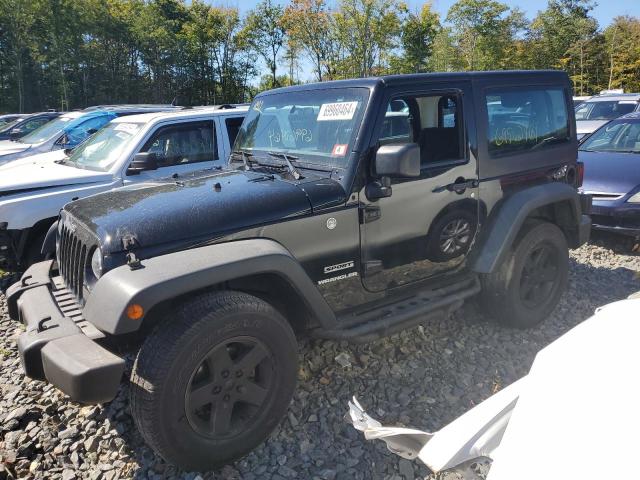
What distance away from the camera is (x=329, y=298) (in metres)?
3.14

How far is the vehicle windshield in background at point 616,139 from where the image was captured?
7041 millimetres

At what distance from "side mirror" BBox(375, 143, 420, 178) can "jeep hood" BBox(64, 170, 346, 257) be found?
287mm

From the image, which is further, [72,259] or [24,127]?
[24,127]

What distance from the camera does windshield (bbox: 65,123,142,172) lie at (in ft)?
19.1

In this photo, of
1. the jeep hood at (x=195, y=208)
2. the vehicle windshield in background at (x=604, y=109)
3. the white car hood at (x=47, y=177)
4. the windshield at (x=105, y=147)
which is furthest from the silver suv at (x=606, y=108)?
the jeep hood at (x=195, y=208)

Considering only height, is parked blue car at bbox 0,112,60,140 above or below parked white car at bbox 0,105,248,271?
above

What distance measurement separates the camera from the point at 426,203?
345 centimetres

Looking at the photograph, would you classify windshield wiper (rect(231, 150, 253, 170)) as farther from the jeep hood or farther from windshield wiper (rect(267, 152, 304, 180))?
the jeep hood

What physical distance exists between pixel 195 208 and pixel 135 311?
28.5 inches

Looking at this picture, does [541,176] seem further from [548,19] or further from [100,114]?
[548,19]

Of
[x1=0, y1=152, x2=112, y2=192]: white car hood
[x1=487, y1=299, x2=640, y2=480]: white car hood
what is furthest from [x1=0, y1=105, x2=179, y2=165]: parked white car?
[x1=487, y1=299, x2=640, y2=480]: white car hood

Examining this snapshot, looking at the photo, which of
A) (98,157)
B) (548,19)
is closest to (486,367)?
(98,157)

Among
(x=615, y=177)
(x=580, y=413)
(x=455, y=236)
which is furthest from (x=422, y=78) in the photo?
(x=615, y=177)

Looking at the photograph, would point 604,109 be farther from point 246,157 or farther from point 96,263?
point 96,263
